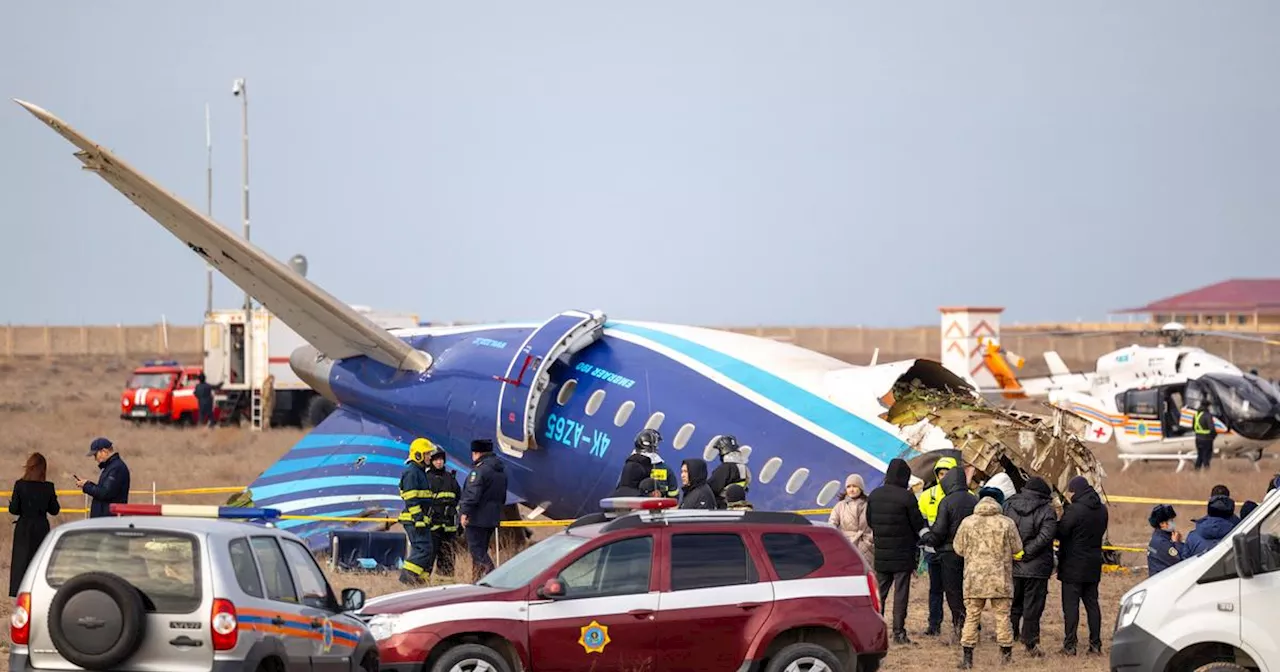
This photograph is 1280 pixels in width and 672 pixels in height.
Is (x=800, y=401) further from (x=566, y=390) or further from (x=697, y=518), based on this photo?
(x=697, y=518)

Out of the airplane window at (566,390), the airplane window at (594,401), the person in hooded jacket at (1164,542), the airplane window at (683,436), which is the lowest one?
the person in hooded jacket at (1164,542)

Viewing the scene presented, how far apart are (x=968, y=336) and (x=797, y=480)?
25752 mm

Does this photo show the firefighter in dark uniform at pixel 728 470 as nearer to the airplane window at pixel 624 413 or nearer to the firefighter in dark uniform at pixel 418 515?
the airplane window at pixel 624 413

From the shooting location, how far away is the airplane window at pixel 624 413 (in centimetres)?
2127

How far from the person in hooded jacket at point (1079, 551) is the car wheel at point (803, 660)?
4.43 m

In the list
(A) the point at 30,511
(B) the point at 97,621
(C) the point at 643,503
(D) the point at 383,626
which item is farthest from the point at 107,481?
(B) the point at 97,621

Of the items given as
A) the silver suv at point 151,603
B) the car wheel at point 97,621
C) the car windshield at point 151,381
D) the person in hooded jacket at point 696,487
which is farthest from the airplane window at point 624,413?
the car windshield at point 151,381

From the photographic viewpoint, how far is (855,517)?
17688 mm

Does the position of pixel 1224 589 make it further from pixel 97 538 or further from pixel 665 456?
pixel 665 456

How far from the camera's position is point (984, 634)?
715 inches

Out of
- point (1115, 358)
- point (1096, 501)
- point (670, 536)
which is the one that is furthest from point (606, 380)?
point (1115, 358)

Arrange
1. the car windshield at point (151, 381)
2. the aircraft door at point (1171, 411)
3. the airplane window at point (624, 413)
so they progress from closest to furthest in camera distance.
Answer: the airplane window at point (624, 413)
the aircraft door at point (1171, 411)
the car windshield at point (151, 381)

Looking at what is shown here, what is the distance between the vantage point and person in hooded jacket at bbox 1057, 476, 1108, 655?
1666cm

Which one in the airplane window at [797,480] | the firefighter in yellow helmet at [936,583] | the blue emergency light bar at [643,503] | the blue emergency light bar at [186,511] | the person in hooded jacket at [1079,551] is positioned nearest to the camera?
the blue emergency light bar at [186,511]
